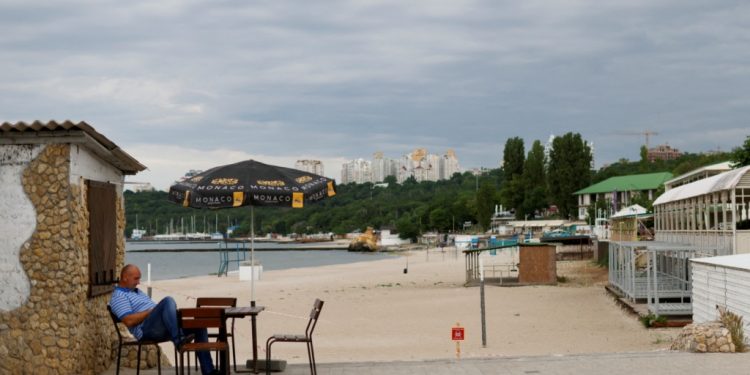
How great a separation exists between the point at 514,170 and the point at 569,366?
11955 centimetres

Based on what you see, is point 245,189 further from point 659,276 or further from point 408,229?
point 408,229

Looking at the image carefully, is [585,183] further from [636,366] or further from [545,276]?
[636,366]

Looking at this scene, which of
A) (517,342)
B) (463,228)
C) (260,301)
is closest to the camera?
(517,342)

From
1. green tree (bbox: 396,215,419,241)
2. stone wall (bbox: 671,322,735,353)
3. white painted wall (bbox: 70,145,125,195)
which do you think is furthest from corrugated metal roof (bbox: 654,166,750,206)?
green tree (bbox: 396,215,419,241)

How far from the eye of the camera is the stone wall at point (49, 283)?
8.98m

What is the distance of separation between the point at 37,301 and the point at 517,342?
1209 cm

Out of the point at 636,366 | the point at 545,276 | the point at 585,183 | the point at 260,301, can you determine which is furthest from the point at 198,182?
the point at 585,183

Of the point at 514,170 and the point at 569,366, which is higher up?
the point at 514,170

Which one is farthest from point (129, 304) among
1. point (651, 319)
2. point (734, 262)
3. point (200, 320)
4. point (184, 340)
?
point (651, 319)

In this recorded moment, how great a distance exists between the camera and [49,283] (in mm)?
9000

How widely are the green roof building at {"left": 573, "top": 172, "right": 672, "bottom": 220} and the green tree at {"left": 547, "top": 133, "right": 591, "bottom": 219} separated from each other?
6325 millimetres

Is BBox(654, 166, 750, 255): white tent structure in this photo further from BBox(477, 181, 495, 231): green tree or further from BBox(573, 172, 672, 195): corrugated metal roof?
BBox(477, 181, 495, 231): green tree

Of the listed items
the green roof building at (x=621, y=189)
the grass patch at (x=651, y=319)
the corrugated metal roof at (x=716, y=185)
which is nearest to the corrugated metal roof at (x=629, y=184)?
the green roof building at (x=621, y=189)

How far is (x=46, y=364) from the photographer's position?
8961 mm
